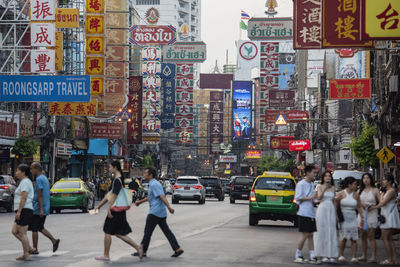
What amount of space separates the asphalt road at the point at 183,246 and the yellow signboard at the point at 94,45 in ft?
69.0

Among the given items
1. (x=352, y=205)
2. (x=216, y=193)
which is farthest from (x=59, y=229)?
(x=216, y=193)

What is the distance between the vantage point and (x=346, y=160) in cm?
6856

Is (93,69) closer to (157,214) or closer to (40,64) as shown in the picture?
(40,64)

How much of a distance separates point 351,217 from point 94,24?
110ft

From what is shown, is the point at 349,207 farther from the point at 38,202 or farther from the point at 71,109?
the point at 71,109

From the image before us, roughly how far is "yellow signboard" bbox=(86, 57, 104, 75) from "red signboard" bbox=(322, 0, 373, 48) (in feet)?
86.6

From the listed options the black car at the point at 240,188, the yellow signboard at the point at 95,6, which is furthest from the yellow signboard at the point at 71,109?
the black car at the point at 240,188

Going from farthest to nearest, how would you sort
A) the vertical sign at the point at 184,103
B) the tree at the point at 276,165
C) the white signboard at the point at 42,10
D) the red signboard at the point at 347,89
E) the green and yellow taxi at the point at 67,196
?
the tree at the point at 276,165
the vertical sign at the point at 184,103
the red signboard at the point at 347,89
the white signboard at the point at 42,10
the green and yellow taxi at the point at 67,196

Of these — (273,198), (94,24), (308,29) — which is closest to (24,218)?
(273,198)

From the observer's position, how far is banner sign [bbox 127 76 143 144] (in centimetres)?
7612

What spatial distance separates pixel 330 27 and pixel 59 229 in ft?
30.4

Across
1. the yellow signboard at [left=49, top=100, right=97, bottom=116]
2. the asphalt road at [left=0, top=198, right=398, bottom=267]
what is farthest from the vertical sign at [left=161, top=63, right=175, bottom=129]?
the asphalt road at [left=0, top=198, right=398, bottom=267]

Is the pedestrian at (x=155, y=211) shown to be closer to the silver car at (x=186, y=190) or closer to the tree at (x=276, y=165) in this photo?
the silver car at (x=186, y=190)

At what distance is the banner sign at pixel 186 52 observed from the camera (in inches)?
3999
